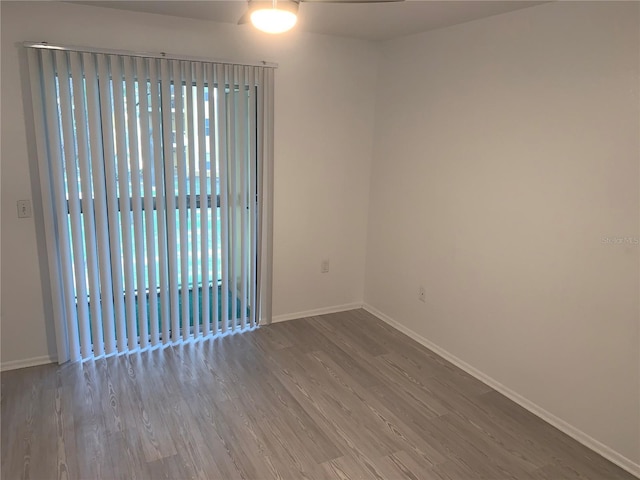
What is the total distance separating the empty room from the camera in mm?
2342

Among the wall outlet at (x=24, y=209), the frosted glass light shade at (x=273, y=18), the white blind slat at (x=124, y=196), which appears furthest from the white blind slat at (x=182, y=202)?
the frosted glass light shade at (x=273, y=18)

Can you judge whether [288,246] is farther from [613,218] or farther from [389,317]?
[613,218]

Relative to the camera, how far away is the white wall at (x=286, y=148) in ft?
9.25

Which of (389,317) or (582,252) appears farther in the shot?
(389,317)

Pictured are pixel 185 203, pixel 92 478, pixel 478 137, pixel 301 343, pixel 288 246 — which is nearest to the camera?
pixel 92 478

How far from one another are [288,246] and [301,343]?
2.63 feet

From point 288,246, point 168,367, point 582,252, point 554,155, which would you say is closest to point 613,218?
point 582,252

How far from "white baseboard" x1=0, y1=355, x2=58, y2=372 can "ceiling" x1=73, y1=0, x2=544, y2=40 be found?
231 centimetres

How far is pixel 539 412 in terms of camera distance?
2758mm

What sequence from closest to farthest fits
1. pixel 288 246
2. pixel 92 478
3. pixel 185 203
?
1. pixel 92 478
2. pixel 185 203
3. pixel 288 246

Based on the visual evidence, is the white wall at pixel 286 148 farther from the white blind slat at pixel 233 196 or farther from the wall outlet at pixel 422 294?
the wall outlet at pixel 422 294

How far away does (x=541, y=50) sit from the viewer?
255 centimetres

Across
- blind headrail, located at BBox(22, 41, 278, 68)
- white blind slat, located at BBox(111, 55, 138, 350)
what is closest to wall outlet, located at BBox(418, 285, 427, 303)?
blind headrail, located at BBox(22, 41, 278, 68)

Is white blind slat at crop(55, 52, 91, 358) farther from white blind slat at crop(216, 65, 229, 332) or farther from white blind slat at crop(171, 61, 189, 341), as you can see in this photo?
white blind slat at crop(216, 65, 229, 332)
